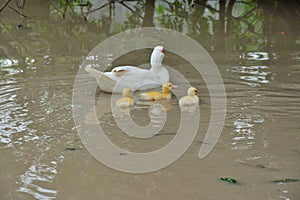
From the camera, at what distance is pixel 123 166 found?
380 cm

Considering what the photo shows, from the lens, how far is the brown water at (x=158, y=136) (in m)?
3.48

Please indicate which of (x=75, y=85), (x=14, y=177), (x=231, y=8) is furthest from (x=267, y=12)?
(x=14, y=177)

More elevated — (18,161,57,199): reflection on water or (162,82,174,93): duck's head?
(162,82,174,93): duck's head

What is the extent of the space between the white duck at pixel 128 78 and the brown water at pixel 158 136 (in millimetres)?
150

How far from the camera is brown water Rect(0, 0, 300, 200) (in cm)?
348

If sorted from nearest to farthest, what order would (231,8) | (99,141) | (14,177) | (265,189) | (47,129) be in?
(265,189), (14,177), (99,141), (47,129), (231,8)

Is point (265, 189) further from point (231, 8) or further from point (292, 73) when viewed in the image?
point (231, 8)

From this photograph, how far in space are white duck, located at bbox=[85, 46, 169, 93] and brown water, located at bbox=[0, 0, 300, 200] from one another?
0.15 metres

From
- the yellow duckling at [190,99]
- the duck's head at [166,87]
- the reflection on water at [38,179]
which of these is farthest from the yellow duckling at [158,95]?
the reflection on water at [38,179]

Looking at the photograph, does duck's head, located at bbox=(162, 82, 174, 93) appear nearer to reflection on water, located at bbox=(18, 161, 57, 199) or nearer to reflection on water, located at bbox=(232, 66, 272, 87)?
reflection on water, located at bbox=(232, 66, 272, 87)

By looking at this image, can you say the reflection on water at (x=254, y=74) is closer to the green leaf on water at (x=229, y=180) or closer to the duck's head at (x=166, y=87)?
the duck's head at (x=166, y=87)

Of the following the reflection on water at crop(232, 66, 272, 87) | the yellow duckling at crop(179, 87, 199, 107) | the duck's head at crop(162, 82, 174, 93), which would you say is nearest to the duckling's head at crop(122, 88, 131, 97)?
the duck's head at crop(162, 82, 174, 93)

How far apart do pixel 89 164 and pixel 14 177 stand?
20.2 inches

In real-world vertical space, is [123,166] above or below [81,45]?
below
